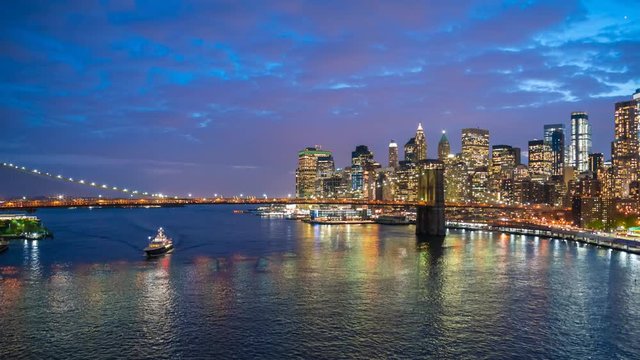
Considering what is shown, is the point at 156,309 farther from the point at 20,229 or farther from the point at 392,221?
the point at 392,221

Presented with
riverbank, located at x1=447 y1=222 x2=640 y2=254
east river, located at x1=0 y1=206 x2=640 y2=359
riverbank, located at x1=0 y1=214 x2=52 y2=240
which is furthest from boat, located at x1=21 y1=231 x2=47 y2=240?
riverbank, located at x1=447 y1=222 x2=640 y2=254

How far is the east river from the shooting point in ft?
78.3

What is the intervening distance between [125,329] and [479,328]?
1855 cm

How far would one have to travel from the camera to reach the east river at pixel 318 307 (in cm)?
2386

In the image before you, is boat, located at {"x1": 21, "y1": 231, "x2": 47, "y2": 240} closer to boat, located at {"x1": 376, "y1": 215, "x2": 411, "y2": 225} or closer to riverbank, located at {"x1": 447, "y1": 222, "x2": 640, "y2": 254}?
riverbank, located at {"x1": 447, "y1": 222, "x2": 640, "y2": 254}

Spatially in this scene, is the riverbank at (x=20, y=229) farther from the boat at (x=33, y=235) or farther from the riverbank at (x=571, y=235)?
the riverbank at (x=571, y=235)

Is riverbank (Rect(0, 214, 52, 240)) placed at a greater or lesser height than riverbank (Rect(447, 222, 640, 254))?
greater

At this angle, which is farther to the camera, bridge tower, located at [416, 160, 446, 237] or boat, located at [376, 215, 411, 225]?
boat, located at [376, 215, 411, 225]

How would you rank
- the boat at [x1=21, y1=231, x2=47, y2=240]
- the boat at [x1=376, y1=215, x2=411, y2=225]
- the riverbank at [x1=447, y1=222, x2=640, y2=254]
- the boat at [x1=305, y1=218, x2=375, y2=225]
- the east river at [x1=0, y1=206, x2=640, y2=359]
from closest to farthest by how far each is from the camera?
the east river at [x1=0, y1=206, x2=640, y2=359] → the riverbank at [x1=447, y1=222, x2=640, y2=254] → the boat at [x1=21, y1=231, x2=47, y2=240] → the boat at [x1=376, y1=215, x2=411, y2=225] → the boat at [x1=305, y1=218, x2=375, y2=225]

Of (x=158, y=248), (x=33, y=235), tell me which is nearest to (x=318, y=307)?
(x=158, y=248)

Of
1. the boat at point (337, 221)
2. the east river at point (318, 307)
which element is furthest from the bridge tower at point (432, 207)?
the boat at point (337, 221)

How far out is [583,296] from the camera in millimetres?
34125

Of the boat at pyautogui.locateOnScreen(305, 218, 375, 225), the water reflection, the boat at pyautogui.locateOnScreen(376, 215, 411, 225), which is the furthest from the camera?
the boat at pyautogui.locateOnScreen(305, 218, 375, 225)

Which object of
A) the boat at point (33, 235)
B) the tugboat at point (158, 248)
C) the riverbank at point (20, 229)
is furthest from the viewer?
the riverbank at point (20, 229)
